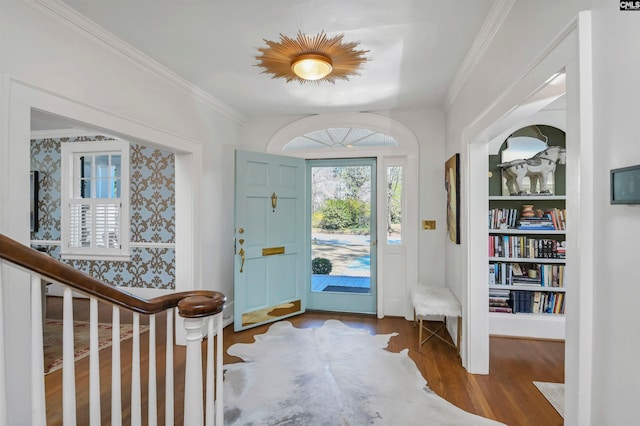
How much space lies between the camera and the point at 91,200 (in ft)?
16.1

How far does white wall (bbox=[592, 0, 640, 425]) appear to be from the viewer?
955 millimetres

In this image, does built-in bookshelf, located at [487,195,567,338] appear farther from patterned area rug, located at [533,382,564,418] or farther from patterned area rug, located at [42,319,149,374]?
patterned area rug, located at [42,319,149,374]

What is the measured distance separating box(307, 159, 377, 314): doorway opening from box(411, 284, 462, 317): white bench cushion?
1043 mm

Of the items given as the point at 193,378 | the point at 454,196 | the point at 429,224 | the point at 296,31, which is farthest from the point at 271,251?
the point at 193,378

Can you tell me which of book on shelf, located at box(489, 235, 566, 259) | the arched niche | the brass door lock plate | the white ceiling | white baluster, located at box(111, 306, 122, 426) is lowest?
white baluster, located at box(111, 306, 122, 426)

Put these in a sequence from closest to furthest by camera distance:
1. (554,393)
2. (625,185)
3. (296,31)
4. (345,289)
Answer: (625,185) < (296,31) < (554,393) < (345,289)

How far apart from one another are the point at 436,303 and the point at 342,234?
165 centimetres

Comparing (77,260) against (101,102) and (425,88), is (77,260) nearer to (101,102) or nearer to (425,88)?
(101,102)

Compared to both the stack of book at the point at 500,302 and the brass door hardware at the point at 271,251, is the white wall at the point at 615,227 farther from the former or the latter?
the brass door hardware at the point at 271,251

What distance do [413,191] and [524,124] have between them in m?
1.37

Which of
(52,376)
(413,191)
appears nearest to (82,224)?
(52,376)

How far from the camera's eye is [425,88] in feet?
10.9

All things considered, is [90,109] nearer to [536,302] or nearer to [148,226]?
[148,226]

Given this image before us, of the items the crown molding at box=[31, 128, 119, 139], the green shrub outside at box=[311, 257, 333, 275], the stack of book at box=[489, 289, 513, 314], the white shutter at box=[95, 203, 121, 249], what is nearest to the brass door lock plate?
the stack of book at box=[489, 289, 513, 314]
